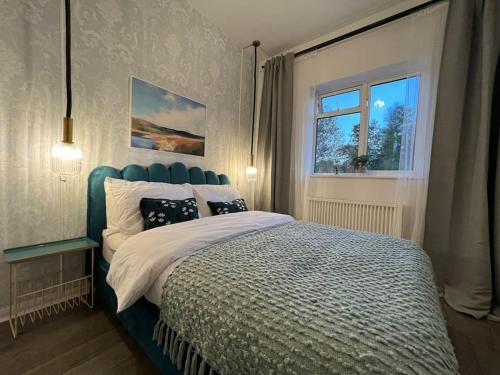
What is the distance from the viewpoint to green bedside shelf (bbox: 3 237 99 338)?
4.23 ft

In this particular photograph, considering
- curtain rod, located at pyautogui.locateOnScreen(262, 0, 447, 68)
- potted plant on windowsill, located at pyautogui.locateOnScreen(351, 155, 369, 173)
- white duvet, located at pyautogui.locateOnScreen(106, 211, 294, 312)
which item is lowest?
white duvet, located at pyautogui.locateOnScreen(106, 211, 294, 312)

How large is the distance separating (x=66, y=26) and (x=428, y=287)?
8.21ft

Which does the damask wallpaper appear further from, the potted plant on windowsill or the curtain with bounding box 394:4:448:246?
the curtain with bounding box 394:4:448:246

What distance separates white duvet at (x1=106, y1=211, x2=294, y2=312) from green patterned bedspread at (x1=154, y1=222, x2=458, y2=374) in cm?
8

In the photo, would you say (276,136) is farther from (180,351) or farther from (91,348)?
(91,348)

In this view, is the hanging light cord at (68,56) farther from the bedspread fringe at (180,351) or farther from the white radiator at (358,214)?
the white radiator at (358,214)

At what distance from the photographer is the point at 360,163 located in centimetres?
249

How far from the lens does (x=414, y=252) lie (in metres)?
1.23

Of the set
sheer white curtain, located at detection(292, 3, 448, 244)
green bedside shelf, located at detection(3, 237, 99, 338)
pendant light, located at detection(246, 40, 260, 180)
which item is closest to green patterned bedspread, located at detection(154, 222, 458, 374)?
green bedside shelf, located at detection(3, 237, 99, 338)

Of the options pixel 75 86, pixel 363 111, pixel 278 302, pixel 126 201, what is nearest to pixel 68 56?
pixel 75 86

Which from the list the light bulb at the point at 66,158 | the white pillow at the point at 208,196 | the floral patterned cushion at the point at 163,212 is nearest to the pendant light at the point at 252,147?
the white pillow at the point at 208,196

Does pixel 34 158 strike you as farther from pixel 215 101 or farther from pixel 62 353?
pixel 215 101

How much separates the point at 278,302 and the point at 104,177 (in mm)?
1695

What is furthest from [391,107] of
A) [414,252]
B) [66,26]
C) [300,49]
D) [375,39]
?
[66,26]
